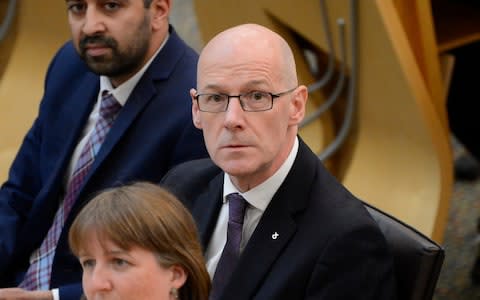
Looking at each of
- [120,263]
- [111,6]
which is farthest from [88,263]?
[111,6]

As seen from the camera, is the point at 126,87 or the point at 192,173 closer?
the point at 192,173

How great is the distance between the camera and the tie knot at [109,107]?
8.30 feet

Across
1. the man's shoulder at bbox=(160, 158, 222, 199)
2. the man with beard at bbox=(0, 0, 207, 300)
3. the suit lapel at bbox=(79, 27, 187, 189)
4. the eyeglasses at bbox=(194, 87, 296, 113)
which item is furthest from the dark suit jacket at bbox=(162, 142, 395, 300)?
the suit lapel at bbox=(79, 27, 187, 189)

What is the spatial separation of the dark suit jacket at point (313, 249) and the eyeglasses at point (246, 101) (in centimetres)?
13

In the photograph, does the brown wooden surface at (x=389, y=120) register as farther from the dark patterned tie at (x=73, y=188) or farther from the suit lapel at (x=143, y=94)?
the dark patterned tie at (x=73, y=188)

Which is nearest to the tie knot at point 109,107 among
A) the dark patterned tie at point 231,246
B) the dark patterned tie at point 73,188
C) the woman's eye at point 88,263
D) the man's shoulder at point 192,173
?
the dark patterned tie at point 73,188

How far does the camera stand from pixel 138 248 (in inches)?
67.3

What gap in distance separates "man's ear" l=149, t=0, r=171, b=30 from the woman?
0.82 metres

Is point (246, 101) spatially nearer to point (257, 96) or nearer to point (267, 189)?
point (257, 96)

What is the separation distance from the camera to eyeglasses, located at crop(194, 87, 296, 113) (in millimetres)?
1920

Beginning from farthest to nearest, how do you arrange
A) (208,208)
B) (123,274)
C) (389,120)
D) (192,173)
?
(389,120)
(192,173)
(208,208)
(123,274)

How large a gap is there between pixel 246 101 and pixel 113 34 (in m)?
0.64

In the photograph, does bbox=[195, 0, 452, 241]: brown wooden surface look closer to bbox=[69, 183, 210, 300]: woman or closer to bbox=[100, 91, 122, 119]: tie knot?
bbox=[100, 91, 122, 119]: tie knot

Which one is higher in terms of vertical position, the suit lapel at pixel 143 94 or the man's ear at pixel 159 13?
the man's ear at pixel 159 13
